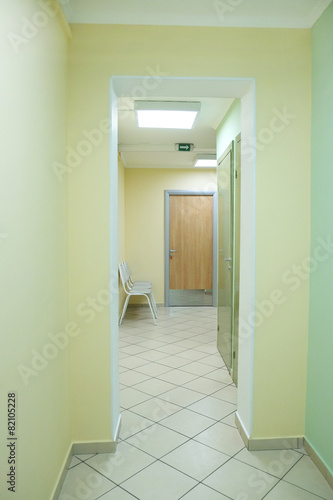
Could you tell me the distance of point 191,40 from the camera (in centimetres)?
230

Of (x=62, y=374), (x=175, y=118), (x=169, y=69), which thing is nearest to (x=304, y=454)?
(x=62, y=374)

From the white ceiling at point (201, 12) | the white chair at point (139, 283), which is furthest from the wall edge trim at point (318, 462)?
the white chair at point (139, 283)

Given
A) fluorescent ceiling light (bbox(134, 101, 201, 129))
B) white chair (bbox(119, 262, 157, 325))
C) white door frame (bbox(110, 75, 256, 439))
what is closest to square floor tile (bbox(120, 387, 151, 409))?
white door frame (bbox(110, 75, 256, 439))

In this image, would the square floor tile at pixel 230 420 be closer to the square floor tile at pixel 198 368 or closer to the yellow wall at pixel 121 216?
the square floor tile at pixel 198 368

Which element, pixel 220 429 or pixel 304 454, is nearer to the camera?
pixel 304 454

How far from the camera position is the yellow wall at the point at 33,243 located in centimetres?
132

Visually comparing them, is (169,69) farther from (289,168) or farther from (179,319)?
(179,319)

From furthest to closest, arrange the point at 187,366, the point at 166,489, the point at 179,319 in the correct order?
the point at 179,319 → the point at 187,366 → the point at 166,489

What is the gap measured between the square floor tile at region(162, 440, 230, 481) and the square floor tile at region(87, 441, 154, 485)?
6.1 inches

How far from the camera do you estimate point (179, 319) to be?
6141mm

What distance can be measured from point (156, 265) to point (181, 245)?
0.65 metres

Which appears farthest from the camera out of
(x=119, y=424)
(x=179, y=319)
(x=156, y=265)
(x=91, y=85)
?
(x=156, y=265)

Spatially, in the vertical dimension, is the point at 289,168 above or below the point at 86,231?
above

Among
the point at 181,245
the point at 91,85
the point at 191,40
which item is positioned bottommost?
the point at 181,245
